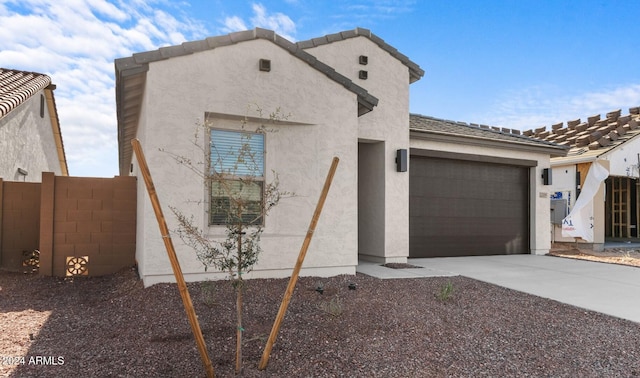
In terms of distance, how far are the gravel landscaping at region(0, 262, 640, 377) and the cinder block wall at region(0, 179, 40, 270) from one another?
162cm

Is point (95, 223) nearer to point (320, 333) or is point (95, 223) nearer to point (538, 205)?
point (320, 333)

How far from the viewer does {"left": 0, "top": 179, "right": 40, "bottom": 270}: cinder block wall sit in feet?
26.6

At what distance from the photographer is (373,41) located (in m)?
9.48

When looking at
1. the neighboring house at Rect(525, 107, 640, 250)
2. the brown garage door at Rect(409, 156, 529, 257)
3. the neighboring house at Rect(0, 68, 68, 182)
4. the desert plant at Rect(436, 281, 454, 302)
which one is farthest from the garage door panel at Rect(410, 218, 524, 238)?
the neighboring house at Rect(0, 68, 68, 182)

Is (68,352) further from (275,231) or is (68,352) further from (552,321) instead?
(552,321)

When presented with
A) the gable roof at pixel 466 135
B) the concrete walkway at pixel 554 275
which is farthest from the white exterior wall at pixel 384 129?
the gable roof at pixel 466 135

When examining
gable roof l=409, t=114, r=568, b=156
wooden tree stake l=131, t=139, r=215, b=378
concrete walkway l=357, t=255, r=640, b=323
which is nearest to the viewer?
wooden tree stake l=131, t=139, r=215, b=378

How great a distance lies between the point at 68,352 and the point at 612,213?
71.4ft

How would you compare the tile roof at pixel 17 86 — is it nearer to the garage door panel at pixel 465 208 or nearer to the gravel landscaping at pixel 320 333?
the gravel landscaping at pixel 320 333

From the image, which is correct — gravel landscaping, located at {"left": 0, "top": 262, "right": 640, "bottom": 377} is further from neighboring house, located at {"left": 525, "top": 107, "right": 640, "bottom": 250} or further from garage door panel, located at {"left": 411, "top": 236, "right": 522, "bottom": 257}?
neighboring house, located at {"left": 525, "top": 107, "right": 640, "bottom": 250}

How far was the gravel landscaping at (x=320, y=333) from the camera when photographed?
383 cm

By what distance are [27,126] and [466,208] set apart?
1278 cm

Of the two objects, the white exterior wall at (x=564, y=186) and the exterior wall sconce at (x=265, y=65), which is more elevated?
the exterior wall sconce at (x=265, y=65)

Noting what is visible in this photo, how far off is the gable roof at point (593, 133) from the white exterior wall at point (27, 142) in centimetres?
1579
